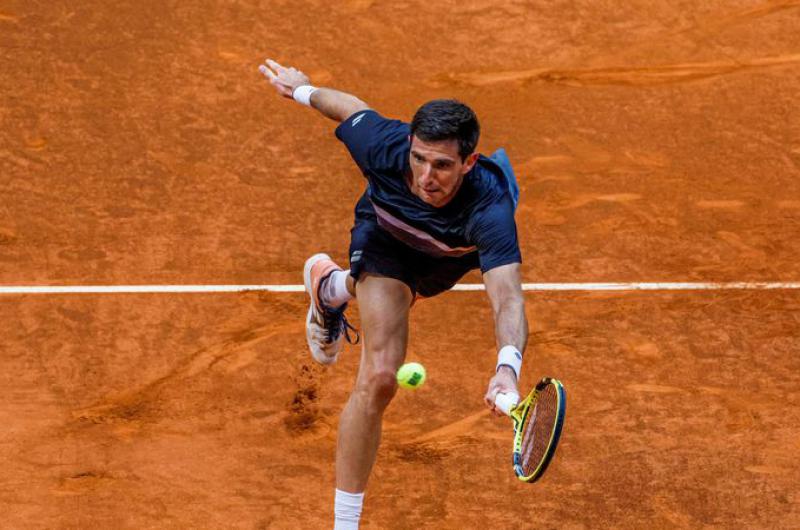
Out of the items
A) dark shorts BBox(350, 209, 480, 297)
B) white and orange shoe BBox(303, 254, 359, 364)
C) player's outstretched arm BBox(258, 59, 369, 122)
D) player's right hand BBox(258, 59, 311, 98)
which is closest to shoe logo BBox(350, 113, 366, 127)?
player's outstretched arm BBox(258, 59, 369, 122)

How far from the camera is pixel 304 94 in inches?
295

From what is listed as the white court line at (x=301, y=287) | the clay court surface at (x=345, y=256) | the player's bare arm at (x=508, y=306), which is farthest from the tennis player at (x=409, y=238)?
the white court line at (x=301, y=287)

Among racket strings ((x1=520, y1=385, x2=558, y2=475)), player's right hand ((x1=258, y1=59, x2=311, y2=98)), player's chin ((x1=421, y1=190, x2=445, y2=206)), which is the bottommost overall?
racket strings ((x1=520, y1=385, x2=558, y2=475))

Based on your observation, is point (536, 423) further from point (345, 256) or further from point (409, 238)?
point (345, 256)

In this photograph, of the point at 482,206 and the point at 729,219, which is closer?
the point at 482,206

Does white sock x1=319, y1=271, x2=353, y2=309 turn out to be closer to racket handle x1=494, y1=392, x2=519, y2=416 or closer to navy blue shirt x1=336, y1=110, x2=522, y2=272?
navy blue shirt x1=336, y1=110, x2=522, y2=272

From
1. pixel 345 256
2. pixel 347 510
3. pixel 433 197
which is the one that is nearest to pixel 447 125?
pixel 433 197

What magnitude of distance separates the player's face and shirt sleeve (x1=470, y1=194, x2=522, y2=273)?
0.20 metres

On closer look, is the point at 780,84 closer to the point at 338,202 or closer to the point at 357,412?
the point at 338,202

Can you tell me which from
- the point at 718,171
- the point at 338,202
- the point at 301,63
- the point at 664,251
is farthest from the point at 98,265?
the point at 718,171

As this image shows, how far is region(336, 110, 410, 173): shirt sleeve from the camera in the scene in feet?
22.2

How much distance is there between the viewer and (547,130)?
1057 centimetres

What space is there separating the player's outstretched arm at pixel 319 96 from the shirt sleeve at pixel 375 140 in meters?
0.20

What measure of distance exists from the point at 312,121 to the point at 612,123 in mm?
2274
